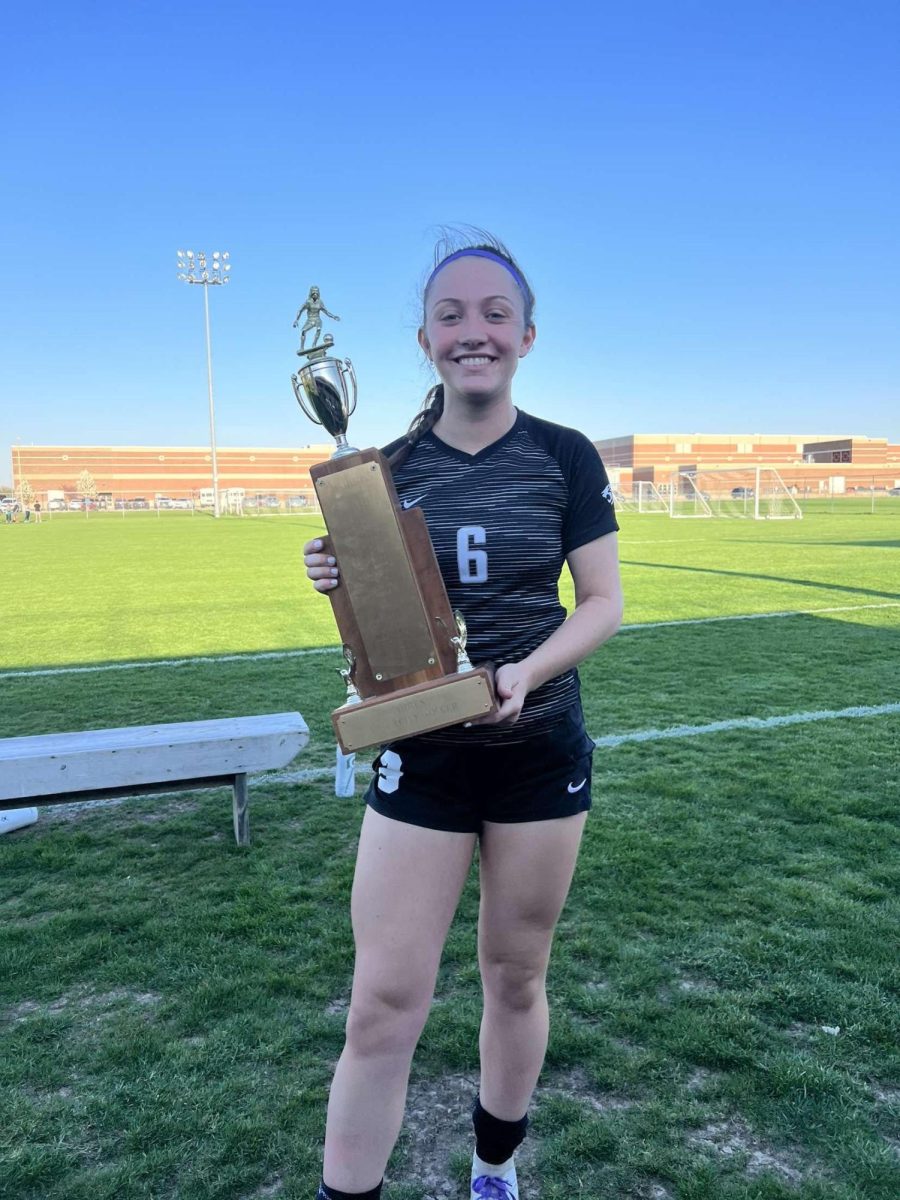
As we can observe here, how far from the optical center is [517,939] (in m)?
1.71

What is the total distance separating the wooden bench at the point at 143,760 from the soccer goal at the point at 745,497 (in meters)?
33.1

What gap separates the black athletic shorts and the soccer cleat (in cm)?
88

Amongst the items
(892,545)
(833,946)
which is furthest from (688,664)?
(892,545)

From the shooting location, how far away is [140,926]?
324 cm

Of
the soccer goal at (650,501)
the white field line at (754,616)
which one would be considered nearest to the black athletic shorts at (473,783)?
the white field line at (754,616)

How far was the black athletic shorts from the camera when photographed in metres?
1.62

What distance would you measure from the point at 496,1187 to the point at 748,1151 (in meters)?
0.66

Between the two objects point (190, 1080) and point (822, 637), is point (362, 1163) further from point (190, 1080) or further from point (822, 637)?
point (822, 637)

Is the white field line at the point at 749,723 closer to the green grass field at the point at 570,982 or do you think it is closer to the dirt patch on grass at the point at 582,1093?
the green grass field at the point at 570,982

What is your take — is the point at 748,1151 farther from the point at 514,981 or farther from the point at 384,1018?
the point at 384,1018

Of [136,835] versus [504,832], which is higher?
[504,832]

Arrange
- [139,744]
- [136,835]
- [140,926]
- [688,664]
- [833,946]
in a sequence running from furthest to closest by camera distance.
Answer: [688,664] → [136,835] → [139,744] → [140,926] → [833,946]

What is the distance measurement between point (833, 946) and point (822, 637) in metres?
6.32

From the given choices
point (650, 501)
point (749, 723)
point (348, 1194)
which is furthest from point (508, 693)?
point (650, 501)
